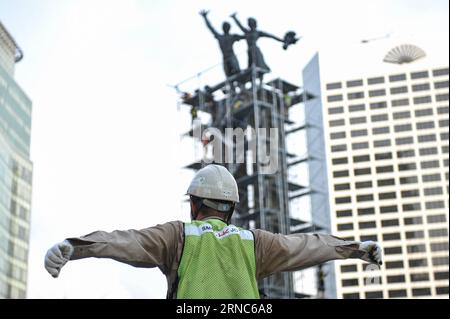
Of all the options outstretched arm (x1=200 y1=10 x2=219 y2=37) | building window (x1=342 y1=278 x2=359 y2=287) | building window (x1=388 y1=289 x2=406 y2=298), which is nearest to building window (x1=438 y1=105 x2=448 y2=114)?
building window (x1=388 y1=289 x2=406 y2=298)

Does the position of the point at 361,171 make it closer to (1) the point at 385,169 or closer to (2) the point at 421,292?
(1) the point at 385,169

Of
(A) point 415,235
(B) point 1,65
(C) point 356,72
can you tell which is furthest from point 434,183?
(B) point 1,65

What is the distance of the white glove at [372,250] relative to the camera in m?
4.12

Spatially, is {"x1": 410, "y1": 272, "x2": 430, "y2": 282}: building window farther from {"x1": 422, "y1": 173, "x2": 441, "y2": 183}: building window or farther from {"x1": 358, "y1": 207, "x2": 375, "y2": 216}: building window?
{"x1": 422, "y1": 173, "x2": 441, "y2": 183}: building window

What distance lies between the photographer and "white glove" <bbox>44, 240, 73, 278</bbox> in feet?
11.7

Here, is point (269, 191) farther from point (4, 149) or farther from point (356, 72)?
point (356, 72)

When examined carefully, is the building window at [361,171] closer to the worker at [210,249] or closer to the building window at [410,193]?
the building window at [410,193]

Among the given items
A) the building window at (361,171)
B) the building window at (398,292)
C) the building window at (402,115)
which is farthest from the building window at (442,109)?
the building window at (398,292)

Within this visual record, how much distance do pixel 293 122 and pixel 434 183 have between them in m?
78.8

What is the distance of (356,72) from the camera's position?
135250mm

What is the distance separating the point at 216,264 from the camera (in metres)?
3.95

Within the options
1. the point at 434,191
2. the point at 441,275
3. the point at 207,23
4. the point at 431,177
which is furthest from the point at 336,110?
the point at 207,23
